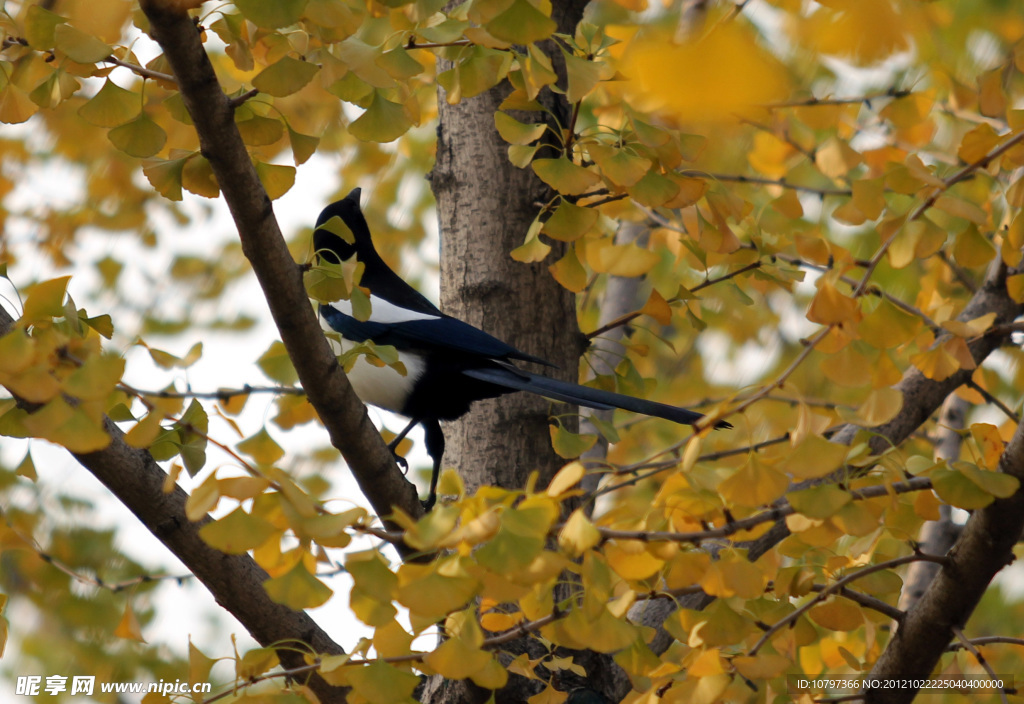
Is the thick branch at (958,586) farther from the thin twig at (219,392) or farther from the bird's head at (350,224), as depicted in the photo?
the bird's head at (350,224)

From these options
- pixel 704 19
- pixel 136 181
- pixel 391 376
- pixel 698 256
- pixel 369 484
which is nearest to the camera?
pixel 704 19

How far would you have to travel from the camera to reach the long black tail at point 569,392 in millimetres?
1609

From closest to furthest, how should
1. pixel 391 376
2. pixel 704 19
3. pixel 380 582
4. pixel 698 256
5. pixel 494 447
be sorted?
1. pixel 704 19
2. pixel 380 582
3. pixel 698 256
4. pixel 494 447
5. pixel 391 376

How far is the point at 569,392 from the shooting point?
1.88m

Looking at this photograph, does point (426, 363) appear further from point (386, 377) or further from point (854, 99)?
point (854, 99)

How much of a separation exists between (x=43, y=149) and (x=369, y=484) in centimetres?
385

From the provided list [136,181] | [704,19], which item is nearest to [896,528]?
[704,19]

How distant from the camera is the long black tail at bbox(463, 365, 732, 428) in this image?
5.28 ft

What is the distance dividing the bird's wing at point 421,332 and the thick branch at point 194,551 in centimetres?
65

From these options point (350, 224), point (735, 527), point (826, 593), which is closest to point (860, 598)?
point (826, 593)

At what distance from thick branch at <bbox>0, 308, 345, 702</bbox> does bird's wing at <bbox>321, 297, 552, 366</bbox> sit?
654mm

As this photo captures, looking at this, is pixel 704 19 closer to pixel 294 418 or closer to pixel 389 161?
pixel 294 418

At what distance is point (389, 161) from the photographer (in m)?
4.42

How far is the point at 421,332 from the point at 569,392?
22.8 inches
